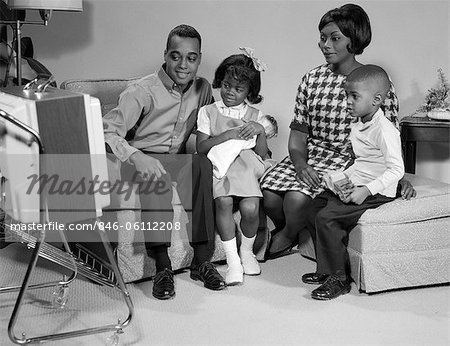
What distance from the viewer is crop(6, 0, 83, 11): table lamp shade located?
136 inches

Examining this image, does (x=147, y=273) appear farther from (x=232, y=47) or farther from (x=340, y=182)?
(x=232, y=47)

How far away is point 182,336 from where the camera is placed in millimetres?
2611

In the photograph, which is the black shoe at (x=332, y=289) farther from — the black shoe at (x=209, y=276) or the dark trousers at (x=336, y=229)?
the black shoe at (x=209, y=276)

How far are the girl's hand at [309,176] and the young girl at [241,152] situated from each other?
16 cm

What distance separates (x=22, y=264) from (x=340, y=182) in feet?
4.46

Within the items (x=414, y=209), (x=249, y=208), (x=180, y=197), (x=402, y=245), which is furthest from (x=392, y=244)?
(x=180, y=197)

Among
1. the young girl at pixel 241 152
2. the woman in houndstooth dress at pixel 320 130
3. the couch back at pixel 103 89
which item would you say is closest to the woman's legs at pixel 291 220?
the woman in houndstooth dress at pixel 320 130

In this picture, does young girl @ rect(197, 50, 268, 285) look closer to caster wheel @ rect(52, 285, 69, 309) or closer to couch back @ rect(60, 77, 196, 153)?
couch back @ rect(60, 77, 196, 153)

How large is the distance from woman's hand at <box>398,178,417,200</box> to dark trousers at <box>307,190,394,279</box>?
2.7 inches

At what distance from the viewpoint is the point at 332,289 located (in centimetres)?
296

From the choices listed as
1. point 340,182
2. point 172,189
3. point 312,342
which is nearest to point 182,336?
point 312,342

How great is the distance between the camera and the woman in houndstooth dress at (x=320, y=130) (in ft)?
10.6

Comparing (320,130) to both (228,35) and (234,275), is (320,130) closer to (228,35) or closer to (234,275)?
(234,275)

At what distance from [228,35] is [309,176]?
114cm
